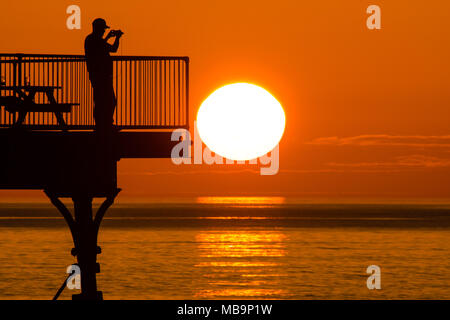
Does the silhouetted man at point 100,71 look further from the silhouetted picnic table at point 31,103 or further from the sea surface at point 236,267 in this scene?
the sea surface at point 236,267

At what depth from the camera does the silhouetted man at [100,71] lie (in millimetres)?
18844

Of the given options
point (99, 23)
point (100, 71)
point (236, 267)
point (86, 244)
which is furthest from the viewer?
point (236, 267)

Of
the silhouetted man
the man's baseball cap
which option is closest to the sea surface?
the silhouetted man

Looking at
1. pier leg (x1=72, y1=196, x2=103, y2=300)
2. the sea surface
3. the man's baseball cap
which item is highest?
the man's baseball cap

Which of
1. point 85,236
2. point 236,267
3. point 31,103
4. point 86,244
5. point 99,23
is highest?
point 99,23

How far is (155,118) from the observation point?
64.2 feet

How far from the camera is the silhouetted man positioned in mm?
18844

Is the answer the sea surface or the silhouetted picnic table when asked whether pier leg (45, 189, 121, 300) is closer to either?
the silhouetted picnic table

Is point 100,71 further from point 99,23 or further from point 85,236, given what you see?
point 85,236

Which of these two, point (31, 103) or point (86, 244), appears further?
point (86, 244)

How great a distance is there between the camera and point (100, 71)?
18.9m

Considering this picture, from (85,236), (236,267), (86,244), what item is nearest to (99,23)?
(85,236)

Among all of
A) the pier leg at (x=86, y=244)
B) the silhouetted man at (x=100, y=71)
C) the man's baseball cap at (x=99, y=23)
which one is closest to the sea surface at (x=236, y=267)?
the pier leg at (x=86, y=244)
